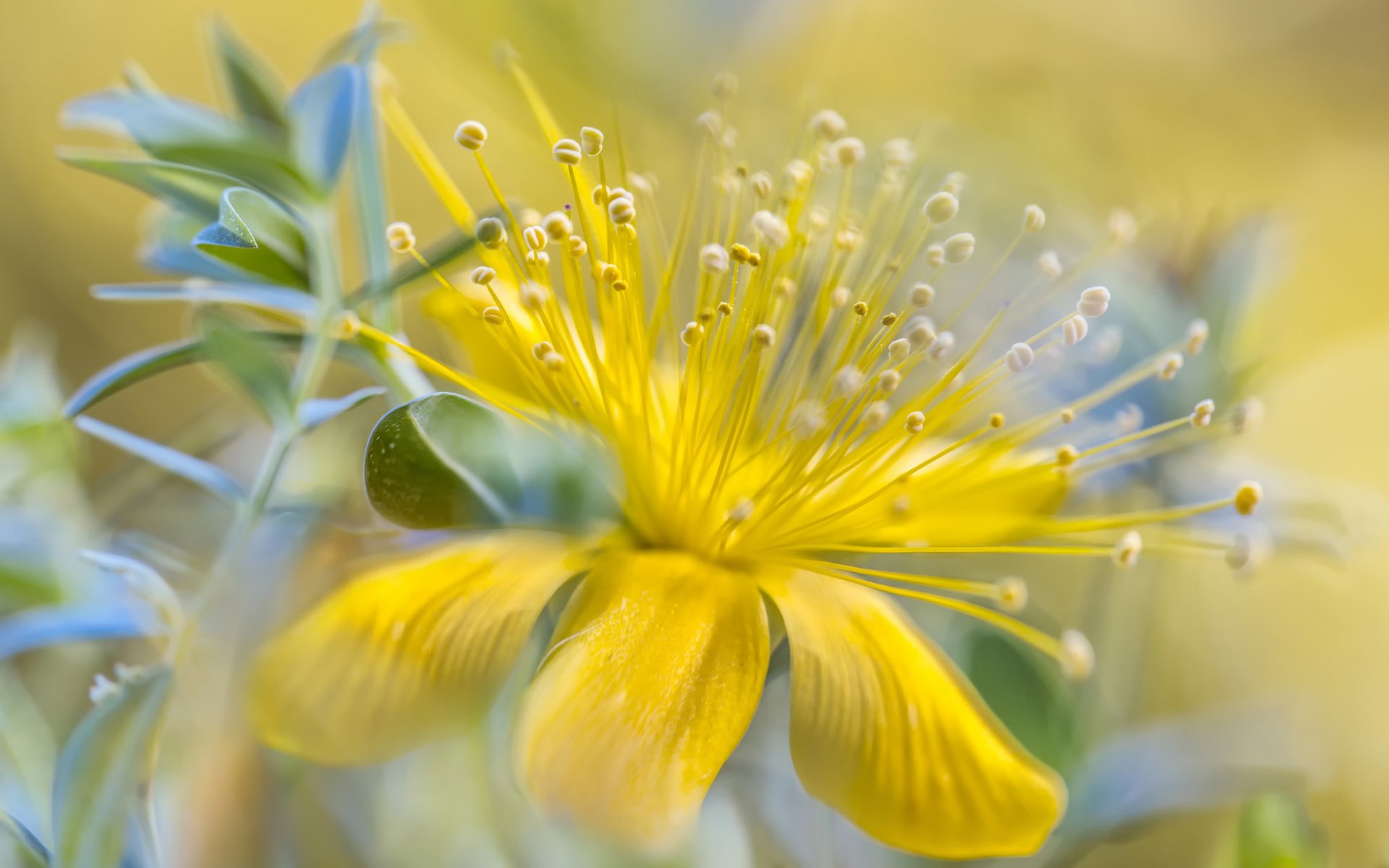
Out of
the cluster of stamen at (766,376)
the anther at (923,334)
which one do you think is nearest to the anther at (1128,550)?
the cluster of stamen at (766,376)

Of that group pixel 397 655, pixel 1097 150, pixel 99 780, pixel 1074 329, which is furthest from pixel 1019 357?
pixel 1097 150

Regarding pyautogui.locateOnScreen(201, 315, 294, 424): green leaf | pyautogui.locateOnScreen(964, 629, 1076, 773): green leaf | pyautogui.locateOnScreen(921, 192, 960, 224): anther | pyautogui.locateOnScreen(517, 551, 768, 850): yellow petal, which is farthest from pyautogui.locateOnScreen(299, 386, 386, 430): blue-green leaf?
pyautogui.locateOnScreen(964, 629, 1076, 773): green leaf

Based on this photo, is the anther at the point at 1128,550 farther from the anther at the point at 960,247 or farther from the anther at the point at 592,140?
the anther at the point at 592,140

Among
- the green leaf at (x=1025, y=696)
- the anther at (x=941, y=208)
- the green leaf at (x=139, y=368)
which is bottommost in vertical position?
the green leaf at (x=1025, y=696)

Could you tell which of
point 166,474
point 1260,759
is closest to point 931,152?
point 1260,759

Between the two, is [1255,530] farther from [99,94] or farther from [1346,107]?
[1346,107]

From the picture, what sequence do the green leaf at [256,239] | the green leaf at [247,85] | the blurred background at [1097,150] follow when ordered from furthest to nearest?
the blurred background at [1097,150] → the green leaf at [247,85] → the green leaf at [256,239]

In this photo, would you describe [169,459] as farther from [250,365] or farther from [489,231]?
[489,231]

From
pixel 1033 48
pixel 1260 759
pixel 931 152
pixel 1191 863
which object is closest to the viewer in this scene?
pixel 1260 759
